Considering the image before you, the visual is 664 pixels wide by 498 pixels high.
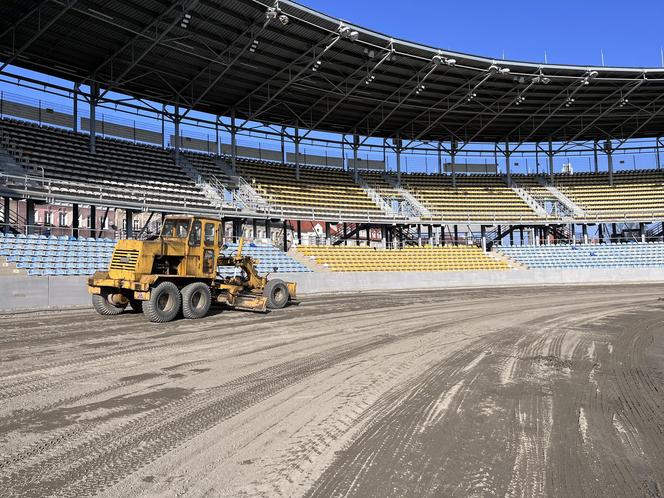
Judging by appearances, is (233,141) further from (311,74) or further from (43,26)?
(43,26)

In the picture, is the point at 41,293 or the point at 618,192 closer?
the point at 41,293

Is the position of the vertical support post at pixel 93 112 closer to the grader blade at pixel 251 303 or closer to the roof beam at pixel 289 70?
the roof beam at pixel 289 70

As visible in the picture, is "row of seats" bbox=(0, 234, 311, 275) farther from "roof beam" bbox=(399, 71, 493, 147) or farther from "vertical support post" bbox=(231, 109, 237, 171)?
"roof beam" bbox=(399, 71, 493, 147)

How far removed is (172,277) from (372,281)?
1572 centimetres

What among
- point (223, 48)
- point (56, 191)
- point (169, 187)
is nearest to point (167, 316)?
point (56, 191)

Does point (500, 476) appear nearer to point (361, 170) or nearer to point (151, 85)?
point (151, 85)

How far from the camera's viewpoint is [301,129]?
36.0 m

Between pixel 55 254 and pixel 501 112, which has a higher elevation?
pixel 501 112

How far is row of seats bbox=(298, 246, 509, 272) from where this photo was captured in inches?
1073

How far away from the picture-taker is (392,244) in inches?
1401

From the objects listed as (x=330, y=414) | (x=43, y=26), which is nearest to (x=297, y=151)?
(x=43, y=26)

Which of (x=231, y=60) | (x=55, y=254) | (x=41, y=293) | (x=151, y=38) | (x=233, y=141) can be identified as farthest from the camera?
(x=233, y=141)

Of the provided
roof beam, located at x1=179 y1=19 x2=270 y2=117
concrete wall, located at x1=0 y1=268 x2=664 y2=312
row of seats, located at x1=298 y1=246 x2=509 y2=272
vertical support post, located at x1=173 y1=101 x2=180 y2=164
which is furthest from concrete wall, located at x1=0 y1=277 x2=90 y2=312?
vertical support post, located at x1=173 y1=101 x2=180 y2=164

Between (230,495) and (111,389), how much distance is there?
122 inches
